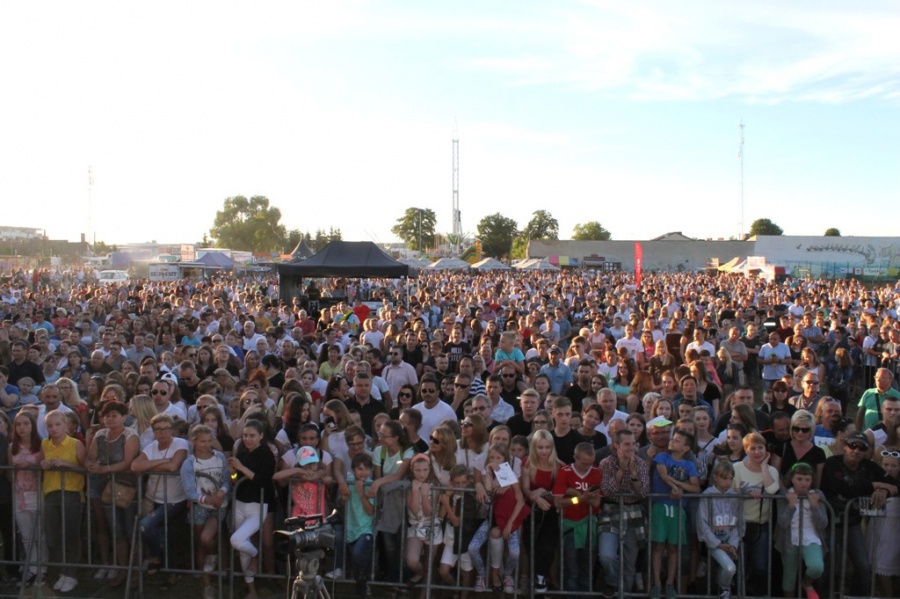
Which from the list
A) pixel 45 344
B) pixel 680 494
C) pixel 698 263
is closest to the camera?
pixel 680 494

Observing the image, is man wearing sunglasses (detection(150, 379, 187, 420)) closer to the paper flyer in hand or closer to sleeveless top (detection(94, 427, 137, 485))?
sleeveless top (detection(94, 427, 137, 485))

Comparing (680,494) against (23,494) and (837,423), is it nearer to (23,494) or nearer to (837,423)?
(837,423)

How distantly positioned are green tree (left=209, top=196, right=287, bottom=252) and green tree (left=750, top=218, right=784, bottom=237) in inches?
2848

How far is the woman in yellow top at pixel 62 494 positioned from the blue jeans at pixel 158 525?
58 centimetres

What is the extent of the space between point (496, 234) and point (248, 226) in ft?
133

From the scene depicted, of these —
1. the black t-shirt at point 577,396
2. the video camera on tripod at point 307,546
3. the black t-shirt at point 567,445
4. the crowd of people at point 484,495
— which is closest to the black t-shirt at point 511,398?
the black t-shirt at point 577,396

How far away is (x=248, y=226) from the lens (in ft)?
392

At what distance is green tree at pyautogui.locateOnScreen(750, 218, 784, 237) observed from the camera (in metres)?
114

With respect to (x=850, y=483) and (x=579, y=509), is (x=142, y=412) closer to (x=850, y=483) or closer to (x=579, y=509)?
(x=579, y=509)

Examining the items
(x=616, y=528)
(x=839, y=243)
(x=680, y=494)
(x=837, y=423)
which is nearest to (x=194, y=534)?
(x=616, y=528)

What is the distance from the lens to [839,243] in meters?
69.5

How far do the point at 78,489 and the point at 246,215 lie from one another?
391 feet

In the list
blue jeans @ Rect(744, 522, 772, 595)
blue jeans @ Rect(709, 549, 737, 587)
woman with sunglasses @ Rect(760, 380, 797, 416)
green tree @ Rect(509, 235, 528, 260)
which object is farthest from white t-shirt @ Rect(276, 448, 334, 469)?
green tree @ Rect(509, 235, 528, 260)

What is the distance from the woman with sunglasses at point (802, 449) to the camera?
5699mm
